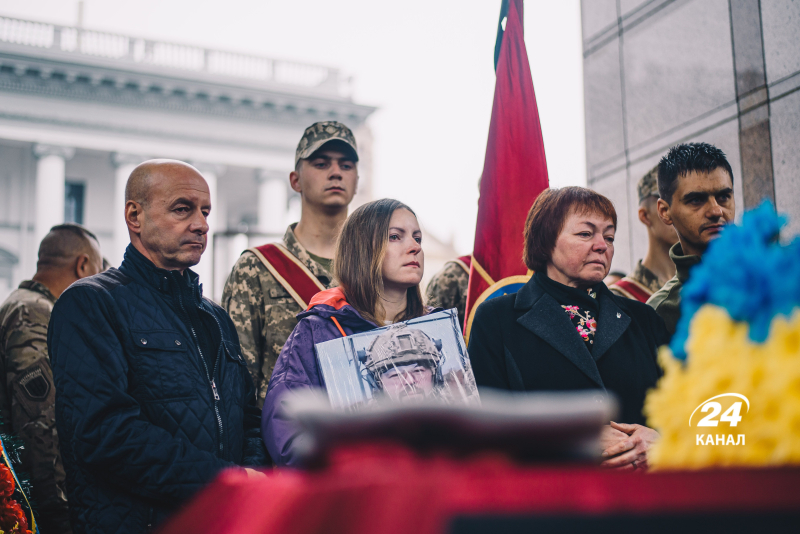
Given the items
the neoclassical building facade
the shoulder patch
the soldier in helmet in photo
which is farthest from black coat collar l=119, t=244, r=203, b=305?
the neoclassical building facade

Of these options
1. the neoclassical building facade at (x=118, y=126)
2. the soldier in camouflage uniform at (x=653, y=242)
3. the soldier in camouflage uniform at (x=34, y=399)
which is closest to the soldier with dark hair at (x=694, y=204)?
the soldier in camouflage uniform at (x=653, y=242)

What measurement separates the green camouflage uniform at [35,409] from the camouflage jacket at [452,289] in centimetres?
221

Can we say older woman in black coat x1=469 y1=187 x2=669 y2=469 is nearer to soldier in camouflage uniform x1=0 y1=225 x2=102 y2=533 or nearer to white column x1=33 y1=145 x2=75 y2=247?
soldier in camouflage uniform x1=0 y1=225 x2=102 y2=533

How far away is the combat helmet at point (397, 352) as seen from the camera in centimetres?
246

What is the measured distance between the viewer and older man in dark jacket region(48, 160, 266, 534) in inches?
96.6

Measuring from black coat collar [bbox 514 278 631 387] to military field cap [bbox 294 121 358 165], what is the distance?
179 cm

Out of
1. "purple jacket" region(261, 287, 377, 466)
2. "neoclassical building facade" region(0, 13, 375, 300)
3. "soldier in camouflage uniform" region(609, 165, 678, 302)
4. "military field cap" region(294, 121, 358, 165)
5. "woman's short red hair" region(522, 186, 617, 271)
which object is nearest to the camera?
"purple jacket" region(261, 287, 377, 466)

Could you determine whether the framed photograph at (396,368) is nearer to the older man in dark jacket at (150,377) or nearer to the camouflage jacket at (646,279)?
the older man in dark jacket at (150,377)

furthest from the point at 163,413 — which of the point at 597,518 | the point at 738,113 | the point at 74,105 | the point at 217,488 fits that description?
the point at 74,105

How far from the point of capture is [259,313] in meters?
3.81

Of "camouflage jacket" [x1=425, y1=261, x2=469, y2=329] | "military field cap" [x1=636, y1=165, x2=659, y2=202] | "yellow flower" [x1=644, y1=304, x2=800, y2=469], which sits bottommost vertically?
"yellow flower" [x1=644, y1=304, x2=800, y2=469]

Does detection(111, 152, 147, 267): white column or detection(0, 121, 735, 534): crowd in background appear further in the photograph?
detection(111, 152, 147, 267): white column

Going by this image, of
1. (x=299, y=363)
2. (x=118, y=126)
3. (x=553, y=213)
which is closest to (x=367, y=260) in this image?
(x=299, y=363)

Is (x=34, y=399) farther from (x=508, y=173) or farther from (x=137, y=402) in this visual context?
(x=508, y=173)
